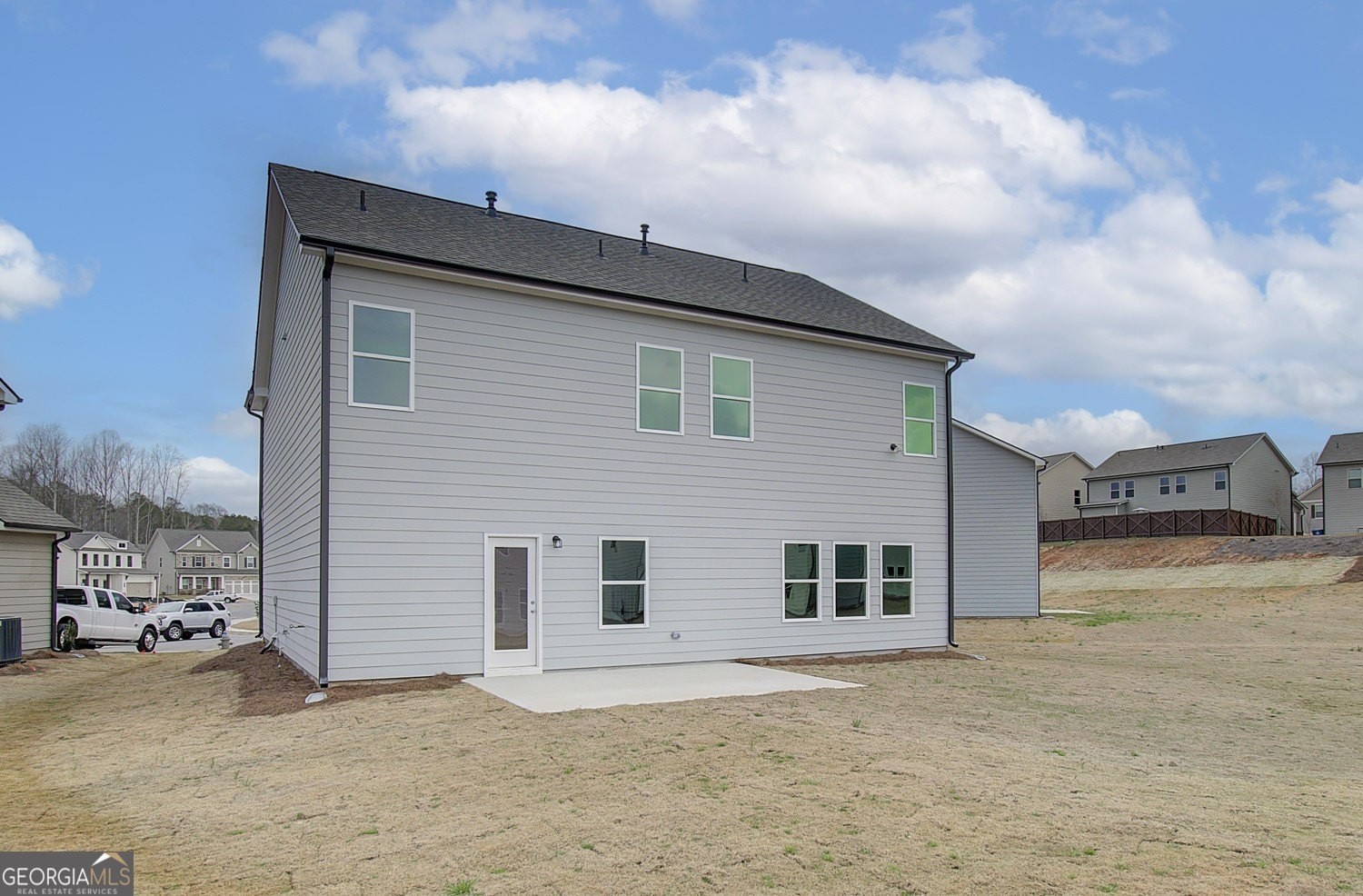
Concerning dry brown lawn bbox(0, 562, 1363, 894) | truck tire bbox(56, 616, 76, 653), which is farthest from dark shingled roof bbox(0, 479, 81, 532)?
dry brown lawn bbox(0, 562, 1363, 894)

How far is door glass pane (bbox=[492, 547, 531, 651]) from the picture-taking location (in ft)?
42.5

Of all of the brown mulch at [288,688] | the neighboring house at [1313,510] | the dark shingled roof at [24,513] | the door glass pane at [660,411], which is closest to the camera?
the brown mulch at [288,688]

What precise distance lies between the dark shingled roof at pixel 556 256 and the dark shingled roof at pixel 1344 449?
34413 mm

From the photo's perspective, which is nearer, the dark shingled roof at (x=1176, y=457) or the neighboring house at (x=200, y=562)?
the dark shingled roof at (x=1176, y=457)

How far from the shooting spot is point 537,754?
8.16 metres

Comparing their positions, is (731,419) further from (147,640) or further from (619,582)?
(147,640)

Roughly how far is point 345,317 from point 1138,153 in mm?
15510

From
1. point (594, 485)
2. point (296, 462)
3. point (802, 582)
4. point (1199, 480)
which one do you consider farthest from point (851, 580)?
point (1199, 480)

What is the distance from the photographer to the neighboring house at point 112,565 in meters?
68.6

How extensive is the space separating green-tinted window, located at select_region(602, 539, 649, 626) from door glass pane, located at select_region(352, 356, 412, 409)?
11.9 feet

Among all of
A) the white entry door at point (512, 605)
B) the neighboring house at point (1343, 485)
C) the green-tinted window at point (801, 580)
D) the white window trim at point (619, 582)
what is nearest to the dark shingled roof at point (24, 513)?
the white entry door at point (512, 605)

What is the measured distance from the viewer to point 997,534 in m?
28.0

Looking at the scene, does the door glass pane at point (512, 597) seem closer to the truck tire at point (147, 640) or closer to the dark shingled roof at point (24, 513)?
the dark shingled roof at point (24, 513)

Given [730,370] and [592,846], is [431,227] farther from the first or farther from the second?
[592,846]
